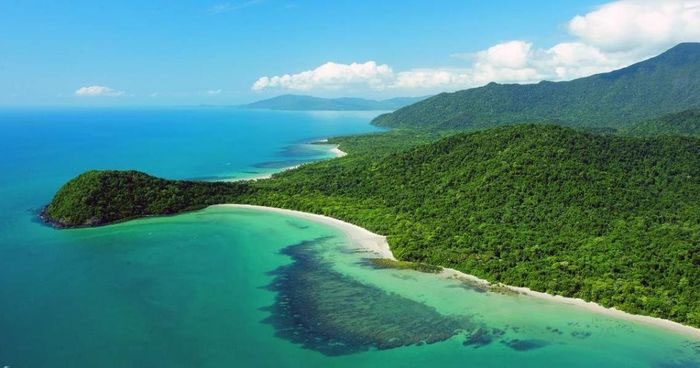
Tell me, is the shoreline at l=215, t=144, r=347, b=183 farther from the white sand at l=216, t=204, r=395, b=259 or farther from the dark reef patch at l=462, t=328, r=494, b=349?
the dark reef patch at l=462, t=328, r=494, b=349

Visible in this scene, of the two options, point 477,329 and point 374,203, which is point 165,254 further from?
point 477,329

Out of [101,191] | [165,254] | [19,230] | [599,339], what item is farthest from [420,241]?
[19,230]

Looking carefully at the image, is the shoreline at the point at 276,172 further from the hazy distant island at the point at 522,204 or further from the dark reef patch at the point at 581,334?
the dark reef patch at the point at 581,334

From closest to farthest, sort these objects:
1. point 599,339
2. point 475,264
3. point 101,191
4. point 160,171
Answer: point 599,339 < point 475,264 < point 101,191 < point 160,171

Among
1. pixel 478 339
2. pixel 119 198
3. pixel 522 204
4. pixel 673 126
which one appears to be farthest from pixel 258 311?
pixel 673 126

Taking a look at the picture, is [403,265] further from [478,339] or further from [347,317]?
[478,339]

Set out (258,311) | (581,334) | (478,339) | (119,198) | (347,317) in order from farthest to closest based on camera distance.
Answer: (119,198) < (258,311) < (347,317) < (581,334) < (478,339)
